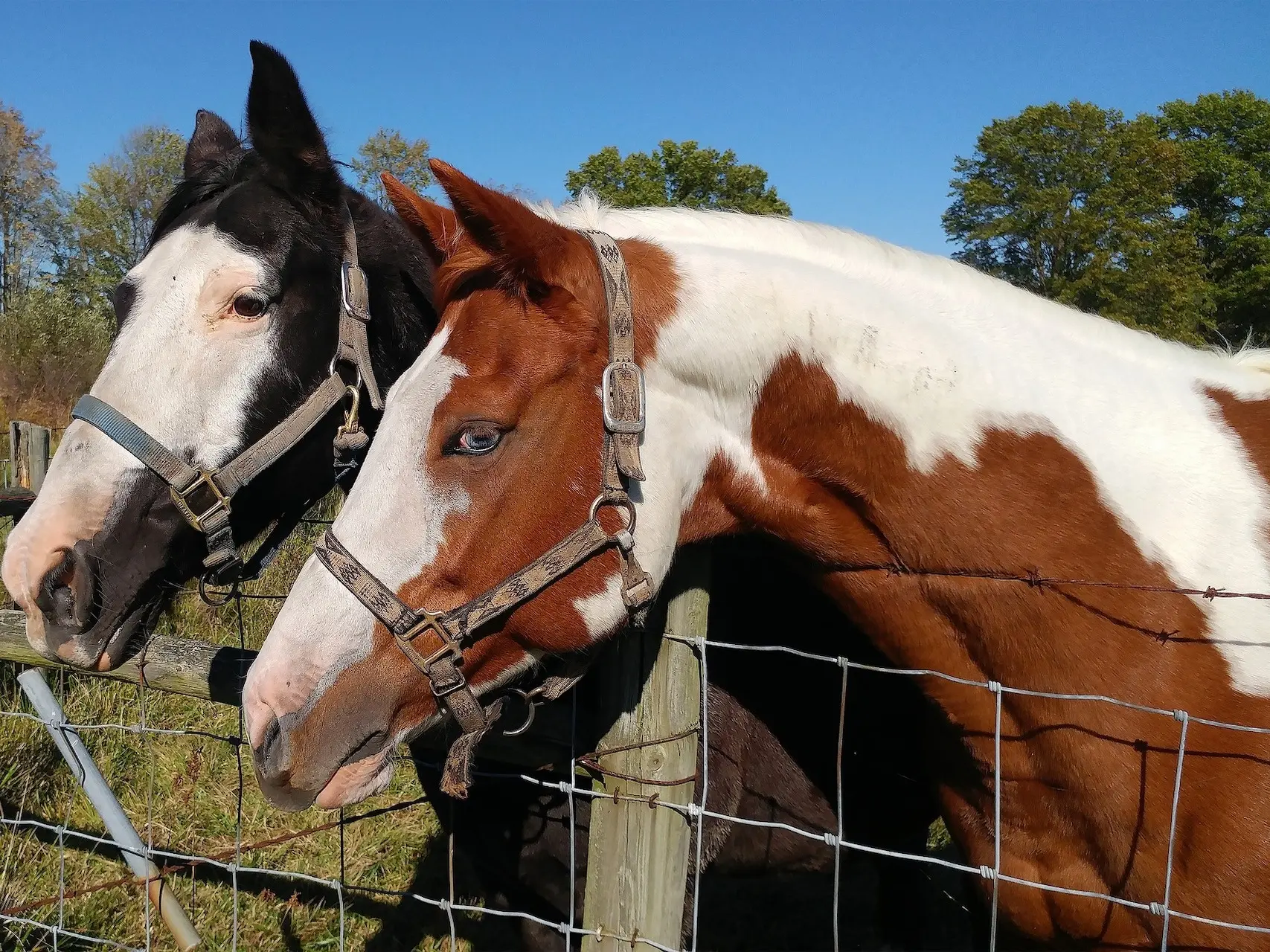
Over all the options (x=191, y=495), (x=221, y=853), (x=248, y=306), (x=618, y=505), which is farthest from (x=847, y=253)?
(x=221, y=853)

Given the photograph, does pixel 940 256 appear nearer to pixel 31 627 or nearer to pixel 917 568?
pixel 917 568

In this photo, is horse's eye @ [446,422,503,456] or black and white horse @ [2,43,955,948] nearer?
horse's eye @ [446,422,503,456]

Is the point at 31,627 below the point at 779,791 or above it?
above

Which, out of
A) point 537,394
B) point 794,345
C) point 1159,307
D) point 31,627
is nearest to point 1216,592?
point 794,345

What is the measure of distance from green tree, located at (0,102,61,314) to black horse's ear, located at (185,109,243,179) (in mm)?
35222

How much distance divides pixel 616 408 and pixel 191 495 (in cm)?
133

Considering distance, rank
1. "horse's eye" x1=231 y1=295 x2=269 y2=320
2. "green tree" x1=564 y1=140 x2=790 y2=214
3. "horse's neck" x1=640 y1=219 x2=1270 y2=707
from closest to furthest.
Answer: "horse's neck" x1=640 y1=219 x2=1270 y2=707, "horse's eye" x1=231 y1=295 x2=269 y2=320, "green tree" x1=564 y1=140 x2=790 y2=214

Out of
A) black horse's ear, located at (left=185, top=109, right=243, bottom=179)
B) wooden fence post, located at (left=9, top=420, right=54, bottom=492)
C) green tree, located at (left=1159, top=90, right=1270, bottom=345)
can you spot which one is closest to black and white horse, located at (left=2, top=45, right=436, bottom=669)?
black horse's ear, located at (left=185, top=109, right=243, bottom=179)

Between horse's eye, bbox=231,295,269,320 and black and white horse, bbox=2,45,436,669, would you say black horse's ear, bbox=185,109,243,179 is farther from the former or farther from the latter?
horse's eye, bbox=231,295,269,320

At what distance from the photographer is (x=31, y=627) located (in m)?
2.12

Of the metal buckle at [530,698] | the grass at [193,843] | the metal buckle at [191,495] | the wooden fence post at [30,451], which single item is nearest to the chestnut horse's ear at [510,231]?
the metal buckle at [530,698]

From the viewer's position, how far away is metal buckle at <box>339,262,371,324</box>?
247cm

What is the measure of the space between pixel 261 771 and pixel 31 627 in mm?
1054

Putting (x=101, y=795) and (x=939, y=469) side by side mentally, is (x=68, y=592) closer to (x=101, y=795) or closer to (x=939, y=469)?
(x=101, y=795)
